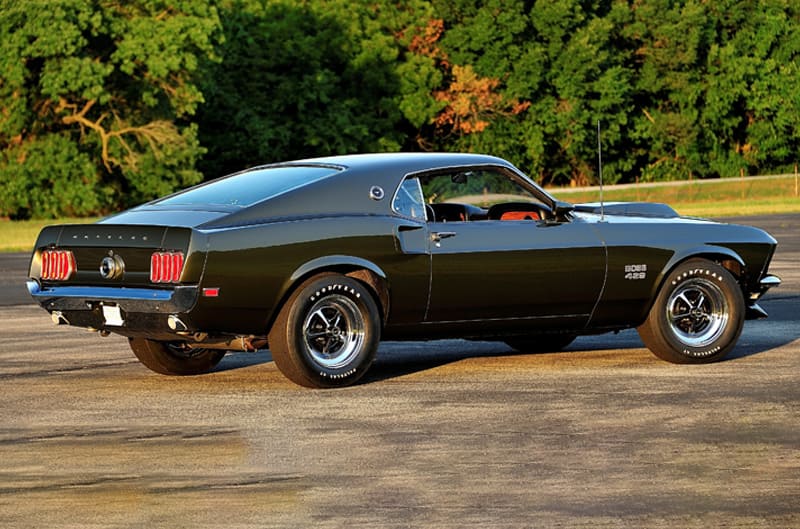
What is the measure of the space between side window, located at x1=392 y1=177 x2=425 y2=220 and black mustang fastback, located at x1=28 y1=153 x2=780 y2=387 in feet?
0.04

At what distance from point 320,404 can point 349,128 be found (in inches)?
2394

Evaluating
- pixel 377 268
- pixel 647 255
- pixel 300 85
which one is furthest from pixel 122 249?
pixel 300 85

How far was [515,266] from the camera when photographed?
37.7 feet

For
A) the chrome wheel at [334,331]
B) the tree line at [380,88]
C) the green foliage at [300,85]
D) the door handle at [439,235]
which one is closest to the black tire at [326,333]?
the chrome wheel at [334,331]

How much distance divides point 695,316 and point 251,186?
3.37 metres

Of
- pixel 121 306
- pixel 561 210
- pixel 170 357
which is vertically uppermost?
pixel 561 210

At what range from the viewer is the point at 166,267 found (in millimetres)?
10359

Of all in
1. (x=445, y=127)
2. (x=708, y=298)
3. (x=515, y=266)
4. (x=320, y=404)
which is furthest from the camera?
(x=445, y=127)

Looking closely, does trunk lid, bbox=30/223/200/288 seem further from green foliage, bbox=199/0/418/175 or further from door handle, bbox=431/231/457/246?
green foliage, bbox=199/0/418/175

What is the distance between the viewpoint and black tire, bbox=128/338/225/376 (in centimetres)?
1184

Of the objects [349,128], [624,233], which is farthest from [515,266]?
[349,128]

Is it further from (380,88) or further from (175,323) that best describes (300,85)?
(175,323)

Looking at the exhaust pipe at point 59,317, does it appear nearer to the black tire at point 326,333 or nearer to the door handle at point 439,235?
the black tire at point 326,333

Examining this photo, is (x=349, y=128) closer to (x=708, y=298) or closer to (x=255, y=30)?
(x=255, y=30)
